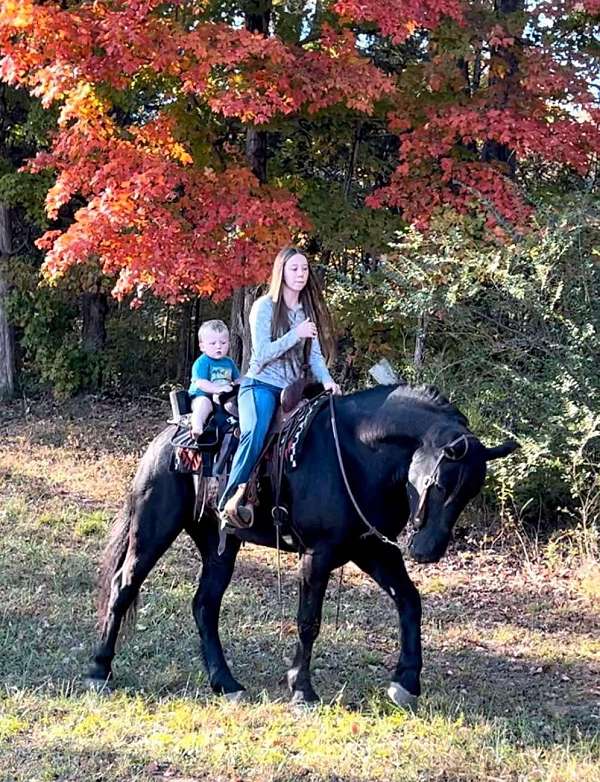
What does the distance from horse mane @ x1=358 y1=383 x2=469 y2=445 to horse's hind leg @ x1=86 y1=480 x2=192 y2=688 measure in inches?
49.9

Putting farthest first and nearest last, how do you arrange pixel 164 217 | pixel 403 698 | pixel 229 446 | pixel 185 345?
pixel 185 345 < pixel 164 217 < pixel 229 446 < pixel 403 698

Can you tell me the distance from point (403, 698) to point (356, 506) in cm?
108

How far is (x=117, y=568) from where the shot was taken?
558cm

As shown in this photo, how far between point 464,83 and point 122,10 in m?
3.62

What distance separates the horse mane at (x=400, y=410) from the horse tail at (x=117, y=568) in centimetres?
163

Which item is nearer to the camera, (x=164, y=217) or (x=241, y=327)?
(x=164, y=217)

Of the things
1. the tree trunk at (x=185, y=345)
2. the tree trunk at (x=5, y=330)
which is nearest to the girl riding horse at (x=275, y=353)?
the tree trunk at (x=185, y=345)

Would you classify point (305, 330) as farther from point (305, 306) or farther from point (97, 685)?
point (97, 685)

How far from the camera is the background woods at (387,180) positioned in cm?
815

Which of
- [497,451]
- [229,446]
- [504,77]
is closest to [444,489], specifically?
[497,451]

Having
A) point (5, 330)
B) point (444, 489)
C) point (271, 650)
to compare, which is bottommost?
point (271, 650)

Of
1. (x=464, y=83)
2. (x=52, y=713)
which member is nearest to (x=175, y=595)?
(x=52, y=713)

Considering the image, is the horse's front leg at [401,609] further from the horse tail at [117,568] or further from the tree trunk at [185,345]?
the tree trunk at [185,345]

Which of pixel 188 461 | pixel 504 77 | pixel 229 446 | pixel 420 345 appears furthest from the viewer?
pixel 504 77
